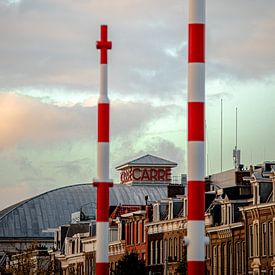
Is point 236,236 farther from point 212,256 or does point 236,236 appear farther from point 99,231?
point 99,231

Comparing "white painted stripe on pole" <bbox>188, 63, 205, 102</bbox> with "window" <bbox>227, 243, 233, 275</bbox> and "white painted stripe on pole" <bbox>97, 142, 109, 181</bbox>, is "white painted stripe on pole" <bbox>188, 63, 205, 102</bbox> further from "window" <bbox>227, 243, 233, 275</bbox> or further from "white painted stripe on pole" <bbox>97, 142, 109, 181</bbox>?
"window" <bbox>227, 243, 233, 275</bbox>

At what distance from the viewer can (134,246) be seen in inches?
4779

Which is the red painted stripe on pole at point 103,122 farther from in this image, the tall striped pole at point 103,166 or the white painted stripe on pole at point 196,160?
the white painted stripe on pole at point 196,160

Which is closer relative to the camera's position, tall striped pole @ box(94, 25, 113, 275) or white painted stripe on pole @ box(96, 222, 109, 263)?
tall striped pole @ box(94, 25, 113, 275)

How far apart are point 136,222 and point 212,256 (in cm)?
2391

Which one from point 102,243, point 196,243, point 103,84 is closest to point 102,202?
point 102,243

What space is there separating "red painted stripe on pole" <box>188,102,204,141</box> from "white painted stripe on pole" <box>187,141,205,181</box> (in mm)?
158

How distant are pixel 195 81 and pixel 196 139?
0.98 metres

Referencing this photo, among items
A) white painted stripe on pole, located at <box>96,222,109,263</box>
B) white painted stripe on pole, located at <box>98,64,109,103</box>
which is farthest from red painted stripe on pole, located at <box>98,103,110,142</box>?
white painted stripe on pole, located at <box>96,222,109,263</box>

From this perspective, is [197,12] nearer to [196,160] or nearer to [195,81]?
[195,81]

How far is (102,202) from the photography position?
24500 mm

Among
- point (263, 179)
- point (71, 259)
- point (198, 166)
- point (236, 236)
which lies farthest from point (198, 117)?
point (71, 259)

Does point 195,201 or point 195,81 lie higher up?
point 195,81

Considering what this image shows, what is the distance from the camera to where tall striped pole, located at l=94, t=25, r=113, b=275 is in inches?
958
